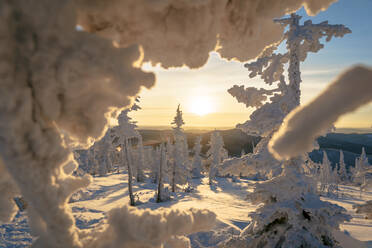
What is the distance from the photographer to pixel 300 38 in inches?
257

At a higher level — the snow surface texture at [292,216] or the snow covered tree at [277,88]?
the snow covered tree at [277,88]

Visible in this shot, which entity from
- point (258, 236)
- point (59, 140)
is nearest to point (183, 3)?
point (59, 140)

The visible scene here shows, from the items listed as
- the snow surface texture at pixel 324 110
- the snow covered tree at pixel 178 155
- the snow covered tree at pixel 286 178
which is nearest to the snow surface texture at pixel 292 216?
the snow covered tree at pixel 286 178

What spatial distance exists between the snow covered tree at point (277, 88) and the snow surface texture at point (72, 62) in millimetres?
6067

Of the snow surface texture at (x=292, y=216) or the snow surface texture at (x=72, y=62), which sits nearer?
the snow surface texture at (x=72, y=62)

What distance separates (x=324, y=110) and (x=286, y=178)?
6.36 m

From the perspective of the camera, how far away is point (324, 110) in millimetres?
909

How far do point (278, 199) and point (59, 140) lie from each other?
6780 millimetres

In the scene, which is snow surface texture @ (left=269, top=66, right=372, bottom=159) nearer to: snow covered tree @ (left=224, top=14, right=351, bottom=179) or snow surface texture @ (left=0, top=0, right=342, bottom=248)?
snow surface texture @ (left=0, top=0, right=342, bottom=248)

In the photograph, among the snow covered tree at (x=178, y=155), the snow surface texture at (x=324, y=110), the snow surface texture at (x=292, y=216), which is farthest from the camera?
the snow covered tree at (x=178, y=155)

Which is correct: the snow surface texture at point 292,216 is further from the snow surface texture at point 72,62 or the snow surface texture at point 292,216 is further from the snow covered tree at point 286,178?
the snow surface texture at point 72,62

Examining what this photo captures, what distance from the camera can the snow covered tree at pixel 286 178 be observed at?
235 inches

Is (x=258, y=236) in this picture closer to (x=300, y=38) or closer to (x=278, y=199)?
(x=278, y=199)

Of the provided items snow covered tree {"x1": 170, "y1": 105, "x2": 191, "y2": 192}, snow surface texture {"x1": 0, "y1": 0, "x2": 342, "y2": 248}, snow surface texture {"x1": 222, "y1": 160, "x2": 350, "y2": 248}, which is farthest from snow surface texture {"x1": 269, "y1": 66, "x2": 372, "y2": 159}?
snow covered tree {"x1": 170, "y1": 105, "x2": 191, "y2": 192}
